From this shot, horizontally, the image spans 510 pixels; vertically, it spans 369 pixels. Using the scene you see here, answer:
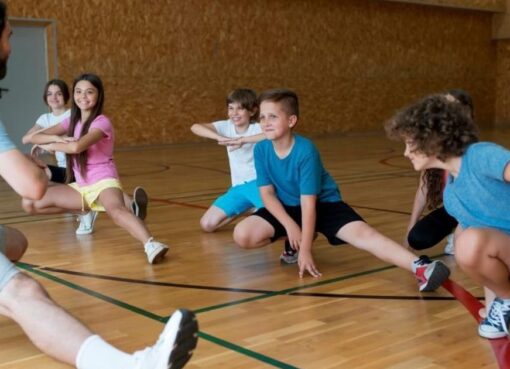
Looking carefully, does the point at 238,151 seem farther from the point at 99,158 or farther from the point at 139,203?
the point at 99,158

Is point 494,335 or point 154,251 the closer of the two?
point 494,335

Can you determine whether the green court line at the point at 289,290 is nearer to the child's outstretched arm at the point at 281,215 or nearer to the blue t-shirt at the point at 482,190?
the child's outstretched arm at the point at 281,215

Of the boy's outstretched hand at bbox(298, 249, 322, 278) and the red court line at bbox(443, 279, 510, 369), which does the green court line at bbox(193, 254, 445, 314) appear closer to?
the boy's outstretched hand at bbox(298, 249, 322, 278)

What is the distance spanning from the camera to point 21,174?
1.88 m

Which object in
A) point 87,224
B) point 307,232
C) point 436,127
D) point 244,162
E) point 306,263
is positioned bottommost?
point 87,224

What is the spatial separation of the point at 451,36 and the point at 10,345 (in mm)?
14197

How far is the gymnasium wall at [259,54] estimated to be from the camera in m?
10.0

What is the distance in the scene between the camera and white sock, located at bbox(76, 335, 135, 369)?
172cm

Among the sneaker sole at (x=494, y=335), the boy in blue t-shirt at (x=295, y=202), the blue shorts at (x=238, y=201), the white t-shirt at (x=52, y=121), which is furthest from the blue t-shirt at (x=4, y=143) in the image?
the white t-shirt at (x=52, y=121)

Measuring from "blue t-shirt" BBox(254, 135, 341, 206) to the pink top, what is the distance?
3.28 feet

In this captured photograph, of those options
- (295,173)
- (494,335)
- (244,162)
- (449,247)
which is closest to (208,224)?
(244,162)

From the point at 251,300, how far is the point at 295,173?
0.73m

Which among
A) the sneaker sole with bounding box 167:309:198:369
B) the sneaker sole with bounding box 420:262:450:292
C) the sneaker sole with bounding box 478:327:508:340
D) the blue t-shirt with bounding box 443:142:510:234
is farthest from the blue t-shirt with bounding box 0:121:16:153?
the sneaker sole with bounding box 420:262:450:292

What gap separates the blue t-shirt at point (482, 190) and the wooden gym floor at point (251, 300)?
0.41 m
